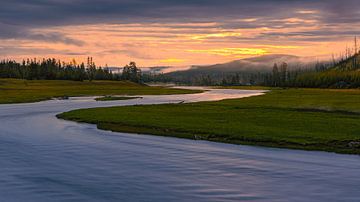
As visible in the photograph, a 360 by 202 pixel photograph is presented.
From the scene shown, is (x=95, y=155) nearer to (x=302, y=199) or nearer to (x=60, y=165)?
(x=60, y=165)

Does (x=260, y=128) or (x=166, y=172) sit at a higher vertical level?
(x=260, y=128)

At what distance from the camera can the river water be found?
24906 millimetres

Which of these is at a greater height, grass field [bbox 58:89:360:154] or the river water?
grass field [bbox 58:89:360:154]

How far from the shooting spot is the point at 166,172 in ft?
101

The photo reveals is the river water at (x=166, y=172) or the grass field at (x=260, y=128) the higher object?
the grass field at (x=260, y=128)

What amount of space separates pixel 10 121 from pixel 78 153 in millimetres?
31344

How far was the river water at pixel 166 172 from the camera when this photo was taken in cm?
2491

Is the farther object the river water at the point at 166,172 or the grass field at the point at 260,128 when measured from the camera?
the grass field at the point at 260,128

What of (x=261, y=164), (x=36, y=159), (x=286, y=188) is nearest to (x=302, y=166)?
(x=261, y=164)

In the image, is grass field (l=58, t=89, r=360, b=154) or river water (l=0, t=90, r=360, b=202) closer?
river water (l=0, t=90, r=360, b=202)

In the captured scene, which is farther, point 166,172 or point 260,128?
point 260,128

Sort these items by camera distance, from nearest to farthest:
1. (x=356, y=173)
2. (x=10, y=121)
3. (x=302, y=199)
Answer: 1. (x=302, y=199)
2. (x=356, y=173)
3. (x=10, y=121)

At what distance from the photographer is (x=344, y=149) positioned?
38.0 meters

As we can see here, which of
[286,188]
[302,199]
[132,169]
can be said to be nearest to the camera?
[302,199]
